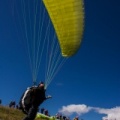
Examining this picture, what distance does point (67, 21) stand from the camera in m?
21.0

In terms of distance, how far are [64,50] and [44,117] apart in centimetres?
2032

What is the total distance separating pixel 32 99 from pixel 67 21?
5496mm

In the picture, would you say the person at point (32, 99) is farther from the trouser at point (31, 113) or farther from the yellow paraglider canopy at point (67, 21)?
the yellow paraglider canopy at point (67, 21)

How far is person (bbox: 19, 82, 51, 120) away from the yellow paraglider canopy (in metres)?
4.54

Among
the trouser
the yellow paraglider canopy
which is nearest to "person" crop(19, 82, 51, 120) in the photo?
the trouser

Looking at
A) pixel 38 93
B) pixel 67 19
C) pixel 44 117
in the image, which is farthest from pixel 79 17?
pixel 44 117

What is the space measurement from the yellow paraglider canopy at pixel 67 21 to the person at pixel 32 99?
4.54 meters

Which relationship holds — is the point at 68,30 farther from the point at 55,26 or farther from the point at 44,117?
the point at 44,117

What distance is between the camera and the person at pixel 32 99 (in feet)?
59.2

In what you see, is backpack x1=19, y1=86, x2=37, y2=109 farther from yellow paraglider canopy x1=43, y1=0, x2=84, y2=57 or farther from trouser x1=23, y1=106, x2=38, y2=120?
yellow paraglider canopy x1=43, y1=0, x2=84, y2=57

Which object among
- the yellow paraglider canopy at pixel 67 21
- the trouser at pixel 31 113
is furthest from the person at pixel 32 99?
the yellow paraglider canopy at pixel 67 21

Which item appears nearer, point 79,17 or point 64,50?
point 79,17

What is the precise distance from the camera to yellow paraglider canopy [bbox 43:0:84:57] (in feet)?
67.2

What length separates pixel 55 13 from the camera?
70.2ft
